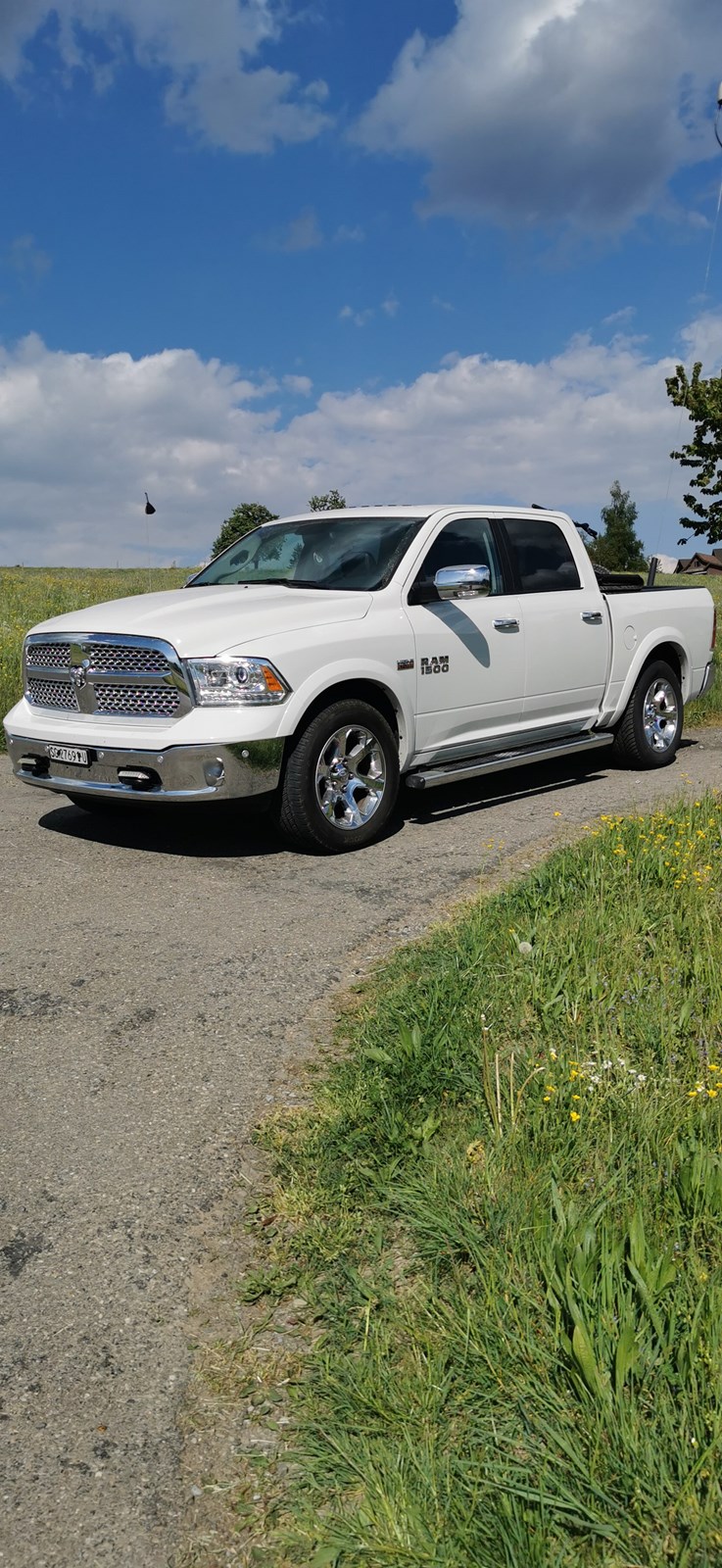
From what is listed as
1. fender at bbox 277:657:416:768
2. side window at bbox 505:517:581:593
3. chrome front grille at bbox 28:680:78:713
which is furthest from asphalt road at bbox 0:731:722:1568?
side window at bbox 505:517:581:593

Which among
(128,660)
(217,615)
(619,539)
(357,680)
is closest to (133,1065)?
(128,660)

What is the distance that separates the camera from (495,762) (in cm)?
750

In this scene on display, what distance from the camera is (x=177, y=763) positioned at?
612cm

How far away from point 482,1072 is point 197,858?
11.0 feet

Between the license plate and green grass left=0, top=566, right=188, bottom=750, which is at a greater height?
green grass left=0, top=566, right=188, bottom=750

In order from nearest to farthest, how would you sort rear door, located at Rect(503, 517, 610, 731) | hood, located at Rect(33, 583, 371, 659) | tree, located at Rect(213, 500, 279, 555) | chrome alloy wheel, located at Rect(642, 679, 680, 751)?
hood, located at Rect(33, 583, 371, 659)
rear door, located at Rect(503, 517, 610, 731)
chrome alloy wheel, located at Rect(642, 679, 680, 751)
tree, located at Rect(213, 500, 279, 555)

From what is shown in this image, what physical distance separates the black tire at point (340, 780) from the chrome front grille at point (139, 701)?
680 mm

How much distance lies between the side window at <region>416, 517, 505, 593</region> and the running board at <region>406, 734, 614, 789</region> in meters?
1.06

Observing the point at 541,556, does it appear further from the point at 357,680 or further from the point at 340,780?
the point at 340,780

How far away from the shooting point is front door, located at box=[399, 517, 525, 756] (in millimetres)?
7086

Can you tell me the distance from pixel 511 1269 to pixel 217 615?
446cm

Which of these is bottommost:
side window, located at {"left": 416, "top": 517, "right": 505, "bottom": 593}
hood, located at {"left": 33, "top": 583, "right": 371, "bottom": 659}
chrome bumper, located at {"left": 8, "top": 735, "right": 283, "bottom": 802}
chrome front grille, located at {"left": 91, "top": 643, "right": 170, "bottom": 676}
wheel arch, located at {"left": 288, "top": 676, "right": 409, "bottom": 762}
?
chrome bumper, located at {"left": 8, "top": 735, "right": 283, "bottom": 802}

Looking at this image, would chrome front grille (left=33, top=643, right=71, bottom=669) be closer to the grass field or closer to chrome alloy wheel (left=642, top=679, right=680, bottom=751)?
the grass field

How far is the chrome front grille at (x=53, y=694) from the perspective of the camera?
6.78m
